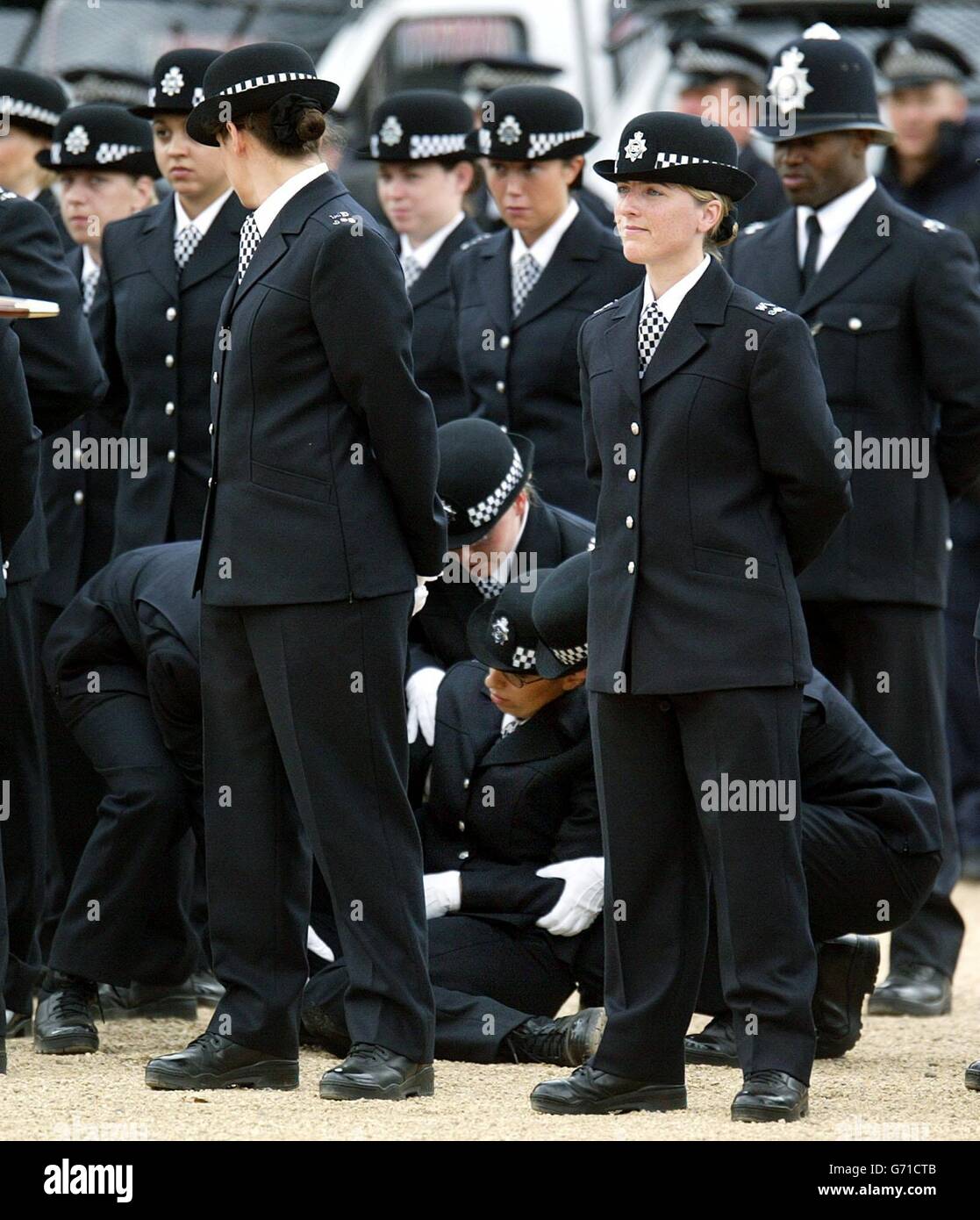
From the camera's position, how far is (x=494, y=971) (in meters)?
5.57

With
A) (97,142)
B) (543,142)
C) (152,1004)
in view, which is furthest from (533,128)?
(152,1004)

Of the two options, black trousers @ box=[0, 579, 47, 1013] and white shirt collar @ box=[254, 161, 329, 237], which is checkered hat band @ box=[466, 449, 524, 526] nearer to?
black trousers @ box=[0, 579, 47, 1013]

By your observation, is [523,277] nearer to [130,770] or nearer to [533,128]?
[533,128]

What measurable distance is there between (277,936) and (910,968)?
2053 millimetres

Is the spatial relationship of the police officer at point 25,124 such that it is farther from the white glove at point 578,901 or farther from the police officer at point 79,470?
the white glove at point 578,901

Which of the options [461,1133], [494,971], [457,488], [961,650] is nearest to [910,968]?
[494,971]

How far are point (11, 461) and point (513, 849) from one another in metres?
1.45

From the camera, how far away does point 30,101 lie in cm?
672

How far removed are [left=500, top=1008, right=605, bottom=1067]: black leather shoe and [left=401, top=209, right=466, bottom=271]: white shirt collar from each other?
8.74 feet

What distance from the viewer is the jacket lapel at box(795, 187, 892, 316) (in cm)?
621

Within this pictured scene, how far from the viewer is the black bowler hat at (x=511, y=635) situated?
5.67m

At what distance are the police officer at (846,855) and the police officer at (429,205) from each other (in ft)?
6.62

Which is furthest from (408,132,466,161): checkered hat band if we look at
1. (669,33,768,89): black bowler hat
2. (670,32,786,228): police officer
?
(669,33,768,89): black bowler hat

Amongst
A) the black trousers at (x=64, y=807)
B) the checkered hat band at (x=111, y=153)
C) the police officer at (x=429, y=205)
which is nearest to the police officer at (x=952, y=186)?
the police officer at (x=429, y=205)
